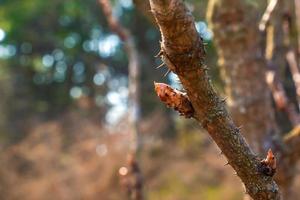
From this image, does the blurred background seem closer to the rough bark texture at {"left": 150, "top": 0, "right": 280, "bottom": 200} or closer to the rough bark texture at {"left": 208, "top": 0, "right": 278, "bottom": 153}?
the rough bark texture at {"left": 208, "top": 0, "right": 278, "bottom": 153}

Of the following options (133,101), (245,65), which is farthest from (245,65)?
(133,101)

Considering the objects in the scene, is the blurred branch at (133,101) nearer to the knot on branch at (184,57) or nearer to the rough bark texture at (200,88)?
the rough bark texture at (200,88)

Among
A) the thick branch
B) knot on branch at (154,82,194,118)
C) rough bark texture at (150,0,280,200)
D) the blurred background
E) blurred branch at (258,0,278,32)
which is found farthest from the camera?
the blurred background

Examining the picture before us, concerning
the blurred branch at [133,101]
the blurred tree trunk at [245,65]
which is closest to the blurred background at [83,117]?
the blurred branch at [133,101]

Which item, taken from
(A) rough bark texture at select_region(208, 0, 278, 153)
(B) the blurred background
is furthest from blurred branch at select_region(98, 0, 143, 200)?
(B) the blurred background

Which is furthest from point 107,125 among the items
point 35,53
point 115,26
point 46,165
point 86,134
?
point 115,26

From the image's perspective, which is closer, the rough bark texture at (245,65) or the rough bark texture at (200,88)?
the rough bark texture at (200,88)

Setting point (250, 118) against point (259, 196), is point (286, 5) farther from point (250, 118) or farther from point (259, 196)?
point (259, 196)
